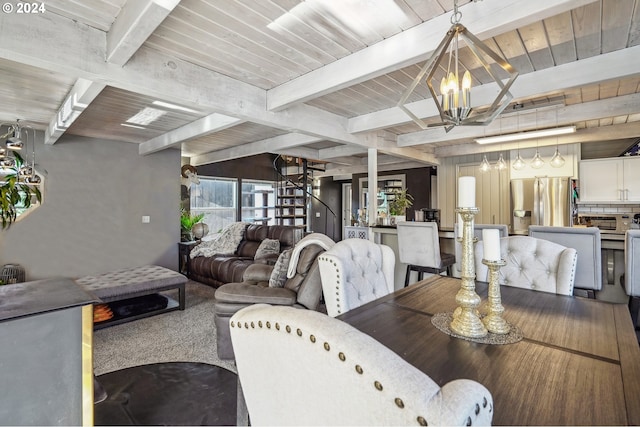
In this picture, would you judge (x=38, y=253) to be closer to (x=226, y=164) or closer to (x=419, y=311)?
(x=226, y=164)

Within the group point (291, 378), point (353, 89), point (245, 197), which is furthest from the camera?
point (245, 197)

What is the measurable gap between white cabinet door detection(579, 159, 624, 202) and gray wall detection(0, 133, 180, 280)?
719 centimetres

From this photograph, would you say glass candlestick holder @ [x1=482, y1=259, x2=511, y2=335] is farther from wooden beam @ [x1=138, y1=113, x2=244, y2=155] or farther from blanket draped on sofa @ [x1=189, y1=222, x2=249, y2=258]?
blanket draped on sofa @ [x1=189, y1=222, x2=249, y2=258]

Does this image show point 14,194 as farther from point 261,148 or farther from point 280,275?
point 280,275

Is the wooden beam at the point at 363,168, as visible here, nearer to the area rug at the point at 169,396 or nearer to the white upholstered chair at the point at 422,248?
the white upholstered chair at the point at 422,248

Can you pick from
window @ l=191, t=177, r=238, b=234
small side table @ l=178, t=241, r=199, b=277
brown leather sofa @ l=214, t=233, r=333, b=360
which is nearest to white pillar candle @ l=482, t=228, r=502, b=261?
brown leather sofa @ l=214, t=233, r=333, b=360

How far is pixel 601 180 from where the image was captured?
497 cm

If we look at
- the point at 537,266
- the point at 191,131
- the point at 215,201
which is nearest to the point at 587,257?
the point at 537,266

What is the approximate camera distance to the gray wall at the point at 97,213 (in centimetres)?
439

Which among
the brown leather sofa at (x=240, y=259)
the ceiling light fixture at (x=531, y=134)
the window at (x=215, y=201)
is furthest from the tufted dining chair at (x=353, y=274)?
the window at (x=215, y=201)

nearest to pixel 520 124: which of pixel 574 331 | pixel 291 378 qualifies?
pixel 574 331

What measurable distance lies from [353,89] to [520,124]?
2.69 meters

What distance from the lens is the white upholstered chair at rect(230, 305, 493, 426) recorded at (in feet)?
1.39

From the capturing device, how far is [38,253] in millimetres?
4398
